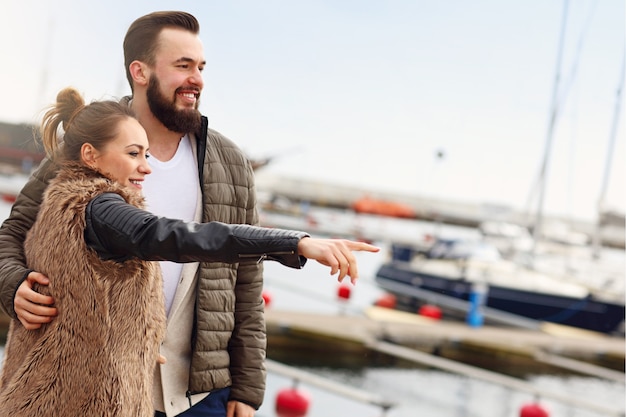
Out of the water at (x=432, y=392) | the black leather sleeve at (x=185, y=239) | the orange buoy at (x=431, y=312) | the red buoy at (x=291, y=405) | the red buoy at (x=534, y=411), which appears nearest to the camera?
the black leather sleeve at (x=185, y=239)

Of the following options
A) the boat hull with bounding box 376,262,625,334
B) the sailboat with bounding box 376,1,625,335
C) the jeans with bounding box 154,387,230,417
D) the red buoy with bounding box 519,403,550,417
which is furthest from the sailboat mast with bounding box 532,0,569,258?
the jeans with bounding box 154,387,230,417

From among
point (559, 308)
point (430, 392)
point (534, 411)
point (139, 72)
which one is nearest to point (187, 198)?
point (139, 72)

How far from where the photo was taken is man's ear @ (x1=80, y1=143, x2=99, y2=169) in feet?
5.16

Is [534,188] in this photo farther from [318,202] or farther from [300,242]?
[318,202]

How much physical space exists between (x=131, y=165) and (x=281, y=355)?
8256 mm

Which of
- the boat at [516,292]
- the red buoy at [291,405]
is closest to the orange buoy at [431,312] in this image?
the boat at [516,292]

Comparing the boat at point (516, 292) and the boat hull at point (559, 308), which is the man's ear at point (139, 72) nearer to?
the boat at point (516, 292)

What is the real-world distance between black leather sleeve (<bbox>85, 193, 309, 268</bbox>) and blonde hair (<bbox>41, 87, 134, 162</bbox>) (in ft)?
0.79

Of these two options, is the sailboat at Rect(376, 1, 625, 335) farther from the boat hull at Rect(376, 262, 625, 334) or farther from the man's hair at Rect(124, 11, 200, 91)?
the man's hair at Rect(124, 11, 200, 91)

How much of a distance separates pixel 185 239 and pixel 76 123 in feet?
1.45

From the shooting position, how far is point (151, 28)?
73.2 inches

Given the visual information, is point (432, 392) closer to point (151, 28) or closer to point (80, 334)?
point (151, 28)

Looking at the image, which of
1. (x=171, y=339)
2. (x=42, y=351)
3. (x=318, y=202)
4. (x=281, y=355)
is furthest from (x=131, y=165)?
(x=318, y=202)

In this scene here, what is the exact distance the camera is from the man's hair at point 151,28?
185cm
